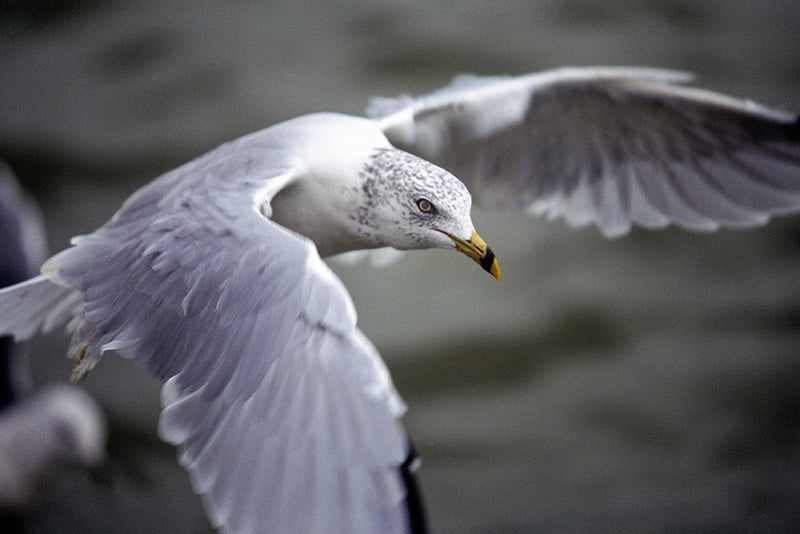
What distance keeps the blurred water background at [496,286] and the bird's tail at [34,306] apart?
879mm

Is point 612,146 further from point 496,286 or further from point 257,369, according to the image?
point 496,286

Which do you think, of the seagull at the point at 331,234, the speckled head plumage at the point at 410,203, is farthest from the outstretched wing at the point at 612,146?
the speckled head plumage at the point at 410,203

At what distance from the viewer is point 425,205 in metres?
0.97

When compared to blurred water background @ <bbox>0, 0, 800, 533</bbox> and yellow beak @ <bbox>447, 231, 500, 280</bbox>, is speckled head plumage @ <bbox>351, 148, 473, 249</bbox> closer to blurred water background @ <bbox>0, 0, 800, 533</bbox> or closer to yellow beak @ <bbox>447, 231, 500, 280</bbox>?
yellow beak @ <bbox>447, 231, 500, 280</bbox>

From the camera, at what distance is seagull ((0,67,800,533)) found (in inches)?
28.8

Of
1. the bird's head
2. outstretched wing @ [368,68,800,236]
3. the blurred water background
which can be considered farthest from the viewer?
the blurred water background

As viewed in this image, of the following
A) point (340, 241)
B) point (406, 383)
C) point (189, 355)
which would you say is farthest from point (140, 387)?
point (189, 355)

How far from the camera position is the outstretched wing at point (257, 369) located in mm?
711

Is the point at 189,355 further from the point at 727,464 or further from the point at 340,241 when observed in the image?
the point at 727,464

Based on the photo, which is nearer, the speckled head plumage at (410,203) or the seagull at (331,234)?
the seagull at (331,234)

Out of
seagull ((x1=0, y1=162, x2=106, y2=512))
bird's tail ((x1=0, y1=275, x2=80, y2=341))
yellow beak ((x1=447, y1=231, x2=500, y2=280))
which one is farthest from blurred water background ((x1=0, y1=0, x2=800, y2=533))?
yellow beak ((x1=447, y1=231, x2=500, y2=280))

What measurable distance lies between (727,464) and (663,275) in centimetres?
61

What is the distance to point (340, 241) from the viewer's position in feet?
→ 3.54

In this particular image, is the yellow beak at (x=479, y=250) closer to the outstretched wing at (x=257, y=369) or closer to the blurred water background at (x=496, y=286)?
the outstretched wing at (x=257, y=369)
